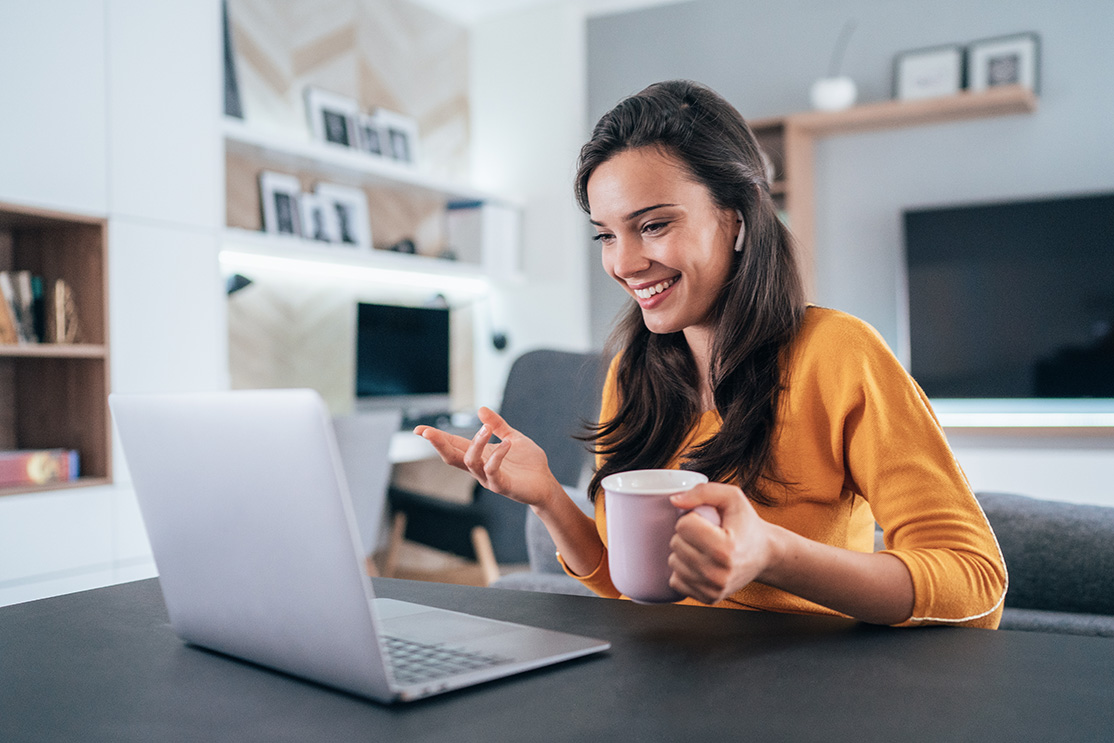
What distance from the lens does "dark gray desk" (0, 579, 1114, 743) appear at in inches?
20.2

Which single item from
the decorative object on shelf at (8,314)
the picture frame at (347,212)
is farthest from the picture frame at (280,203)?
the decorative object on shelf at (8,314)

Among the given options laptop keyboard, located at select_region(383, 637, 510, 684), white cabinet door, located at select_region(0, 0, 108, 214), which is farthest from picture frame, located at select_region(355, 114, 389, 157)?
laptop keyboard, located at select_region(383, 637, 510, 684)

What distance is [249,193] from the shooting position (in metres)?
3.64

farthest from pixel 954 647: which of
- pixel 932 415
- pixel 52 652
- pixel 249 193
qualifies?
pixel 249 193

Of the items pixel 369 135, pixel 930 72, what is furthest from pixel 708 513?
pixel 930 72

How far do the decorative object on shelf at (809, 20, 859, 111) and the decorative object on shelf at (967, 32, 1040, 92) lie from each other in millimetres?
513

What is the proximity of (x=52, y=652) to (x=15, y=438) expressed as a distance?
7.58 ft

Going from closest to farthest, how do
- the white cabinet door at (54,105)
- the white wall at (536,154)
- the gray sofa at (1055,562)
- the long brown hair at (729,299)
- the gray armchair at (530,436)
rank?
the long brown hair at (729,299) → the gray sofa at (1055,562) → the white cabinet door at (54,105) → the gray armchair at (530,436) → the white wall at (536,154)

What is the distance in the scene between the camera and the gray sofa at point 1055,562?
1161 mm

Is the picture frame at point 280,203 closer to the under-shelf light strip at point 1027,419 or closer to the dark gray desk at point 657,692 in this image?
the under-shelf light strip at point 1027,419

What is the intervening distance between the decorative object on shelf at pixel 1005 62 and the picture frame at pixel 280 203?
2.96m

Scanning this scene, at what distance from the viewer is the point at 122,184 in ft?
8.49

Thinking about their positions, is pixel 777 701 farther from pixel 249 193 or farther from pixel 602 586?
pixel 249 193

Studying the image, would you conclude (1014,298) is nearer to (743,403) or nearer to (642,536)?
(743,403)
